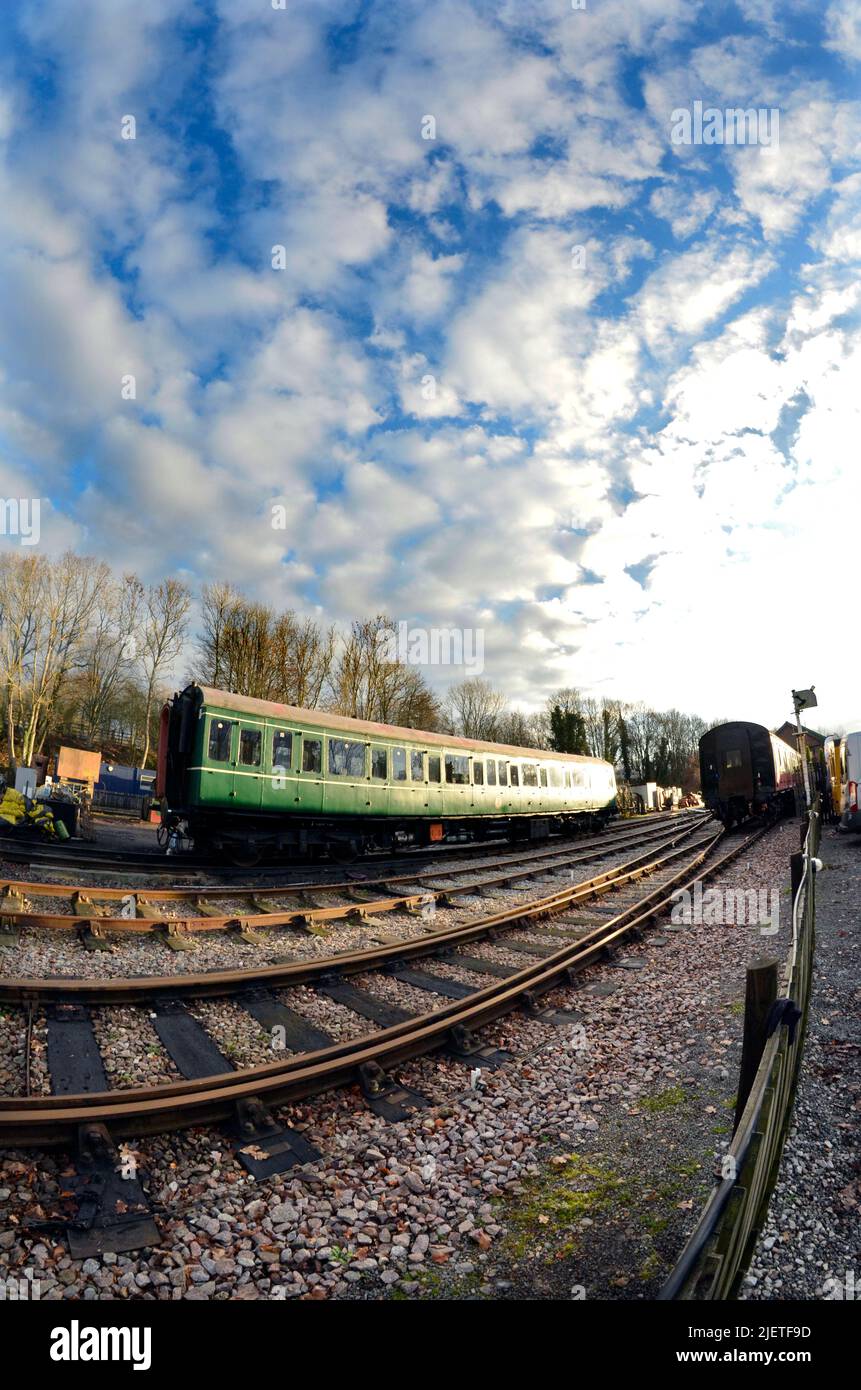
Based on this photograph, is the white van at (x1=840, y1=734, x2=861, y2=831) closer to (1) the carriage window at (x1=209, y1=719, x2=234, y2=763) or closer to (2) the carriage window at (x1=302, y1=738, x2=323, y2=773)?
(2) the carriage window at (x1=302, y1=738, x2=323, y2=773)

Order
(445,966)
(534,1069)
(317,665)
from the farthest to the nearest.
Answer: (317,665), (445,966), (534,1069)

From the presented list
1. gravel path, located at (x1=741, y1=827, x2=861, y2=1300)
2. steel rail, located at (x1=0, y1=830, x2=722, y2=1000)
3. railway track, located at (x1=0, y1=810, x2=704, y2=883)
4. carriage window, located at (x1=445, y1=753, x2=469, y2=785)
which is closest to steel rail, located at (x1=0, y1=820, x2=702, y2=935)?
steel rail, located at (x1=0, y1=830, x2=722, y2=1000)

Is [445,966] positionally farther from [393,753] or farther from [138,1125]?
[393,753]

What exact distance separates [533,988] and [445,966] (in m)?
1.38

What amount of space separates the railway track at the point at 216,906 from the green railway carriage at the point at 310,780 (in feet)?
6.26

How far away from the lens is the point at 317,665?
132 ft

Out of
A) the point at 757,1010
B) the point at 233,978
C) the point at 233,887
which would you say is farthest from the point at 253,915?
the point at 757,1010

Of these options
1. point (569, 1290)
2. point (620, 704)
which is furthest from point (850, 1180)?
point (620, 704)

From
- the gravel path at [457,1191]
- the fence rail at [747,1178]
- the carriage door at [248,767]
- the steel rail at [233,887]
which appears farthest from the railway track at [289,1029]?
the carriage door at [248,767]

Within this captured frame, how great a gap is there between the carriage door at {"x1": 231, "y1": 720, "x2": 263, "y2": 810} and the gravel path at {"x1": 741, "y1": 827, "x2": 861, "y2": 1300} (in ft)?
33.7

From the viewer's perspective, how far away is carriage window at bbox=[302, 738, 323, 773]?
13922 millimetres

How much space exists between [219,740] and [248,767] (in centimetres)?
88

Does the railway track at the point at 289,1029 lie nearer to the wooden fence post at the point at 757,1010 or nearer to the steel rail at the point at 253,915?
the steel rail at the point at 253,915

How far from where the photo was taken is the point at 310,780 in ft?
45.8
